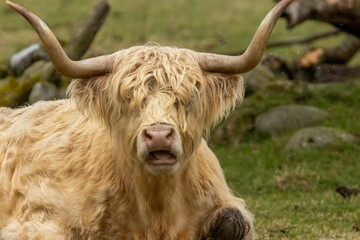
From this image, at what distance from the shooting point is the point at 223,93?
7.32 metres

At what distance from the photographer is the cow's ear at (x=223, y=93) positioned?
287 inches

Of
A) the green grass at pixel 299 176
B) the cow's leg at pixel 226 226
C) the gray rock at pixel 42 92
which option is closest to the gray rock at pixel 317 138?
the green grass at pixel 299 176

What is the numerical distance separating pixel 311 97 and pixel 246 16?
12.6 metres

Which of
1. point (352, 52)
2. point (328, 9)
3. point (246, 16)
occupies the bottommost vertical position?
point (246, 16)

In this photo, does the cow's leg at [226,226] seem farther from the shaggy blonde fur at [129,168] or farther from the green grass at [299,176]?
the green grass at [299,176]

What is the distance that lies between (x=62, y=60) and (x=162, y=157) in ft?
3.41

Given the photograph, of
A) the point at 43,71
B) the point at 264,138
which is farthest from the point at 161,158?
the point at 43,71

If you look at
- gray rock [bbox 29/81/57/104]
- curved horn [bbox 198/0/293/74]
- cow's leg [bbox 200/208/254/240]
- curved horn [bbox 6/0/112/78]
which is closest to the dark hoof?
cow's leg [bbox 200/208/254/240]

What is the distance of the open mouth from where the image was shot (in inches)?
259

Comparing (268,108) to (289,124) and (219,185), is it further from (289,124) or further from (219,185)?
(219,185)

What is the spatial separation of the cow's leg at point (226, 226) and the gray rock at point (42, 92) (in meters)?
7.30

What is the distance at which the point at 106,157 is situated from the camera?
7.57m

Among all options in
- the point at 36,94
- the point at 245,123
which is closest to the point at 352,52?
the point at 245,123

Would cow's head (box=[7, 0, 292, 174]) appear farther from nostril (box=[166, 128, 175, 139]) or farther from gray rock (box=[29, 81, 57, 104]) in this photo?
gray rock (box=[29, 81, 57, 104])
